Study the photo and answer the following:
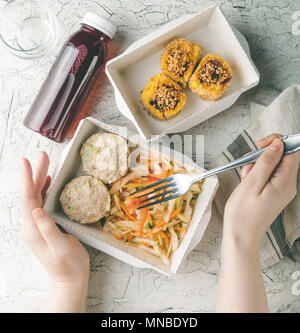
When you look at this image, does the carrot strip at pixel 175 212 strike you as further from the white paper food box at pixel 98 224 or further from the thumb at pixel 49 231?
the thumb at pixel 49 231

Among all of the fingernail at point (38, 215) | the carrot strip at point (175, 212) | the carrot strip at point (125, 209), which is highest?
the fingernail at point (38, 215)

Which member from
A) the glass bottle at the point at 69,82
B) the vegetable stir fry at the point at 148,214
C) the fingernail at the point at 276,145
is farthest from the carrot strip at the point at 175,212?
the glass bottle at the point at 69,82

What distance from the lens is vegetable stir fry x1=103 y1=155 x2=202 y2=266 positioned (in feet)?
3.68

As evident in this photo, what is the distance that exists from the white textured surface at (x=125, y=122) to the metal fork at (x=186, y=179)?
19 cm

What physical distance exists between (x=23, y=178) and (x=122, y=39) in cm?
58

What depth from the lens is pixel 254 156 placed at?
3.43 feet

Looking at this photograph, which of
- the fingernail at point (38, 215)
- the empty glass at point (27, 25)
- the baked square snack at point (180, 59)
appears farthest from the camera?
the empty glass at point (27, 25)

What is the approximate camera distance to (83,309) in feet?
3.84

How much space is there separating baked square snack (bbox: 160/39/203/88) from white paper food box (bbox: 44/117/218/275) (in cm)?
24

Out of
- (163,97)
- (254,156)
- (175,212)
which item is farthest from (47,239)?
(254,156)

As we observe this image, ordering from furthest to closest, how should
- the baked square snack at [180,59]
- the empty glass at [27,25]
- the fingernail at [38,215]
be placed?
1. the empty glass at [27,25]
2. the baked square snack at [180,59]
3. the fingernail at [38,215]

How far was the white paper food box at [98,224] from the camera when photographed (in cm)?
106
